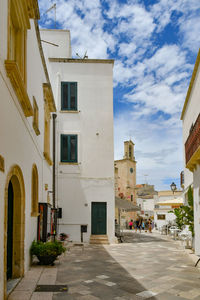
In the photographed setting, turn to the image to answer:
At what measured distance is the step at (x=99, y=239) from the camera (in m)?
16.4

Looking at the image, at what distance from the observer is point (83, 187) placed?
17.4 meters

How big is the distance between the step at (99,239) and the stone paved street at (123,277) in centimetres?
453

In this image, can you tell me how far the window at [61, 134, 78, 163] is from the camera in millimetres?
17547

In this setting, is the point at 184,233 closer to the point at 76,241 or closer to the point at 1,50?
the point at 76,241

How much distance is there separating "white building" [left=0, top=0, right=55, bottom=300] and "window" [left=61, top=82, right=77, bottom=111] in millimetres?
7434

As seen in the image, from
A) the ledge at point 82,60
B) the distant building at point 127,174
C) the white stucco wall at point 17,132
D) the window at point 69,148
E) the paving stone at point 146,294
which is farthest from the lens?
the distant building at point 127,174

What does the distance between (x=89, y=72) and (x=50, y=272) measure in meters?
12.4

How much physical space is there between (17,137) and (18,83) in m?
1.21

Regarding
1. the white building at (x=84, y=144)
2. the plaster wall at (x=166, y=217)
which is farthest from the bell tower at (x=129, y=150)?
the white building at (x=84, y=144)

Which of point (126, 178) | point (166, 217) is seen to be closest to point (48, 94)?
point (166, 217)

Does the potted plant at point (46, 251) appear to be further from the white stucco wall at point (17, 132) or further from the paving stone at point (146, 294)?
the paving stone at point (146, 294)

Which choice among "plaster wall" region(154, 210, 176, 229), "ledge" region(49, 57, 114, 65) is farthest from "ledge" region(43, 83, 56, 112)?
"plaster wall" region(154, 210, 176, 229)

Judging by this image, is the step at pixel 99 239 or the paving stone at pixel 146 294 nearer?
the paving stone at pixel 146 294

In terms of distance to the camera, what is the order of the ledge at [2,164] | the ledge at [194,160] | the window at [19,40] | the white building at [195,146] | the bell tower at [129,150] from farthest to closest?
the bell tower at [129,150], the white building at [195,146], the ledge at [194,160], the window at [19,40], the ledge at [2,164]
